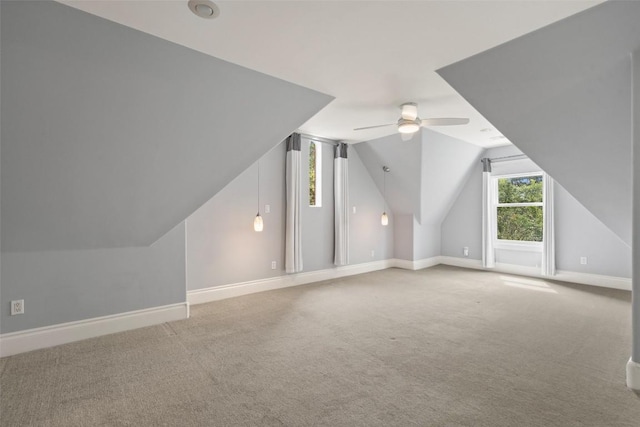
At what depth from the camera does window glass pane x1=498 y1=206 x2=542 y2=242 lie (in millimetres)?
6395

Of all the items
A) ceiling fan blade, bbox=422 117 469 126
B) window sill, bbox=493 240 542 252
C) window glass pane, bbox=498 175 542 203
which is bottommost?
window sill, bbox=493 240 542 252

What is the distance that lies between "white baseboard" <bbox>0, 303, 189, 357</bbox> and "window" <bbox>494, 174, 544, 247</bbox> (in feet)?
21.6

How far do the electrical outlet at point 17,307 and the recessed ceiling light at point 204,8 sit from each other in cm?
315

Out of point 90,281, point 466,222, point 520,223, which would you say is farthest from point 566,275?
point 90,281

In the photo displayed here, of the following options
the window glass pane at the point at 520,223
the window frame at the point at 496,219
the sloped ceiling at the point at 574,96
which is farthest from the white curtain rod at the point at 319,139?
the window glass pane at the point at 520,223

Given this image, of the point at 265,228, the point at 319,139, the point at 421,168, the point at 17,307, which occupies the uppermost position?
the point at 319,139

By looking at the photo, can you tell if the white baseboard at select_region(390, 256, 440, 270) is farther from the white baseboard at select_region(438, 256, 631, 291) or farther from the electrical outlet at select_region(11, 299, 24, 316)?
the electrical outlet at select_region(11, 299, 24, 316)

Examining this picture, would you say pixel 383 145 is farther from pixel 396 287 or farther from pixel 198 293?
pixel 198 293

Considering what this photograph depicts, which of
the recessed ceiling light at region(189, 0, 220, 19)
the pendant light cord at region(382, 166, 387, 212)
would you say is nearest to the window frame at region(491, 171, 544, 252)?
the pendant light cord at region(382, 166, 387, 212)

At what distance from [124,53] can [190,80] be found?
19.9 inches

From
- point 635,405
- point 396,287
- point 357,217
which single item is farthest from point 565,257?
point 635,405

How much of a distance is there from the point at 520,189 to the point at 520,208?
0.41 m

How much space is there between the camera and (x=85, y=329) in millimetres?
3291

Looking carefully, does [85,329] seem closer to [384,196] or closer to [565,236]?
[384,196]
